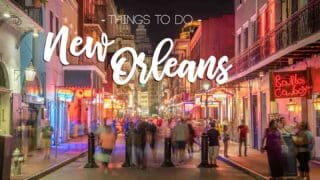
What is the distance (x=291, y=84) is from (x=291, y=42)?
2.14m

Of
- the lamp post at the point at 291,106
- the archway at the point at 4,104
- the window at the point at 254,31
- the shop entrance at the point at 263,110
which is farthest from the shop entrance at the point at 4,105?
the window at the point at 254,31

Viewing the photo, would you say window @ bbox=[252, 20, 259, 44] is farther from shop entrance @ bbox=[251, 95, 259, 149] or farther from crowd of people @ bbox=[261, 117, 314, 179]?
crowd of people @ bbox=[261, 117, 314, 179]

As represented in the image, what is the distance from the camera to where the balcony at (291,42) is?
2130 centimetres

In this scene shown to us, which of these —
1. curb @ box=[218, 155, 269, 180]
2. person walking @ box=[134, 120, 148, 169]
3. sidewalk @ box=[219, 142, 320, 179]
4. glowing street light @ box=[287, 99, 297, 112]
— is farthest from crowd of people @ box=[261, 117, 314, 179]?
glowing street light @ box=[287, 99, 297, 112]

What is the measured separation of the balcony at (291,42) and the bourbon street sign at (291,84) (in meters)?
0.81

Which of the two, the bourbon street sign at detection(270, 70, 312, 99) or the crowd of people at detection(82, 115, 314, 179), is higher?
the bourbon street sign at detection(270, 70, 312, 99)

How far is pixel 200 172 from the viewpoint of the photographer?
2316cm

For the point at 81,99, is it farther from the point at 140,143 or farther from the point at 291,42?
the point at 291,42

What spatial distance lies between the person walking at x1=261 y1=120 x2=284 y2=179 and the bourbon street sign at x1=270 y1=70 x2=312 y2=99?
6284 millimetres

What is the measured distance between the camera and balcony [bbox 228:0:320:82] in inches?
838

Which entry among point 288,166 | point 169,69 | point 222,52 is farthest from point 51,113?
point 222,52

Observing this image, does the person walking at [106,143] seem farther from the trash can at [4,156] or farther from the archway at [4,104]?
the trash can at [4,156]

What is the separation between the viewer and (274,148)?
16.8 metres

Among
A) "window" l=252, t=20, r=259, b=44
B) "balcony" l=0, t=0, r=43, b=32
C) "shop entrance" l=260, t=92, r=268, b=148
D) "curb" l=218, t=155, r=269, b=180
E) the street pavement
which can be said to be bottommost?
the street pavement
